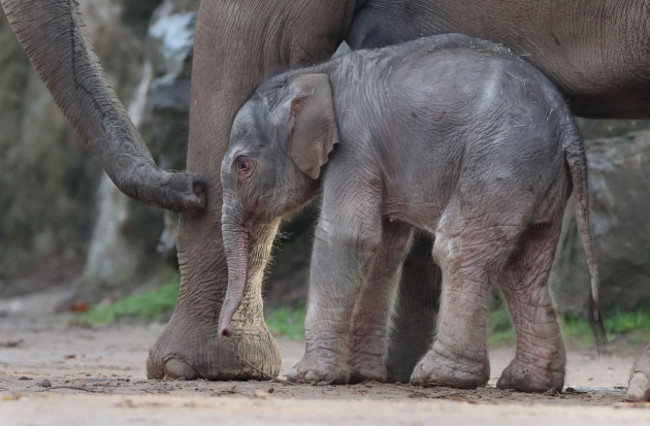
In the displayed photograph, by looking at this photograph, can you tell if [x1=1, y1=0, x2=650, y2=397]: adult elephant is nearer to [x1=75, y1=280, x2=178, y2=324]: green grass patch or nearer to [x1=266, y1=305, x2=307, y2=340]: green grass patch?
[x1=266, y1=305, x2=307, y2=340]: green grass patch

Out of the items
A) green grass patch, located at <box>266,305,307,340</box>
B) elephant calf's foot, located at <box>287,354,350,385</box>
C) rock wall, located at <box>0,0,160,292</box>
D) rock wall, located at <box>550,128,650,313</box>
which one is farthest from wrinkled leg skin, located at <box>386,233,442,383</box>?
rock wall, located at <box>0,0,160,292</box>

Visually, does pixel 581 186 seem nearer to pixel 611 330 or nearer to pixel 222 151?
pixel 222 151

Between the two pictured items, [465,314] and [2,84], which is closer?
[465,314]

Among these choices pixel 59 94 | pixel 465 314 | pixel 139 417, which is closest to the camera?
pixel 139 417

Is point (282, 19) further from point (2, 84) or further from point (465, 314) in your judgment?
point (2, 84)

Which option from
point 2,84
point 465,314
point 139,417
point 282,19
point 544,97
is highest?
point 2,84

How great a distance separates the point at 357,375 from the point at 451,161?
944 mm

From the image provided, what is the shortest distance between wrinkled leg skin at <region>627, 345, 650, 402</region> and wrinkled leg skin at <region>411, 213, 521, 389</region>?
604 mm

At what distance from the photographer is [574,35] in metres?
5.13

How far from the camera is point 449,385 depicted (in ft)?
16.0

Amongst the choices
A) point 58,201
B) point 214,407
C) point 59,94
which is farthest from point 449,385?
point 58,201

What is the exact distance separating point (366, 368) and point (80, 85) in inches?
64.7

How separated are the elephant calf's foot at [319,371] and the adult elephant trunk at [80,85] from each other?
900 millimetres

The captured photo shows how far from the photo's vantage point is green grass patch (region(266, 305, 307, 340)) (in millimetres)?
8953
